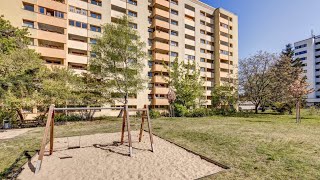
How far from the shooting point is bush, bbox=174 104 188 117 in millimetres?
27516

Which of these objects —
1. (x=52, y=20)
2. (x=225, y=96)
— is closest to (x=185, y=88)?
(x=225, y=96)

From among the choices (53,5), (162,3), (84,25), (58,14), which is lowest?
(84,25)

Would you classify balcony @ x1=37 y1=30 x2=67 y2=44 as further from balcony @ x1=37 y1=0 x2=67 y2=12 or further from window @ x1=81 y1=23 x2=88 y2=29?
window @ x1=81 y1=23 x2=88 y2=29

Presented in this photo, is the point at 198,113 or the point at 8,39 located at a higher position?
the point at 8,39

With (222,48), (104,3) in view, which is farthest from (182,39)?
(104,3)

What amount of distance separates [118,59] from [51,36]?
37.0 feet

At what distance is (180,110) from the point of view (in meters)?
27.7

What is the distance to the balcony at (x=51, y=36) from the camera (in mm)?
26219

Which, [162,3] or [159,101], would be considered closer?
[159,101]

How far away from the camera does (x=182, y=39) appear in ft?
143

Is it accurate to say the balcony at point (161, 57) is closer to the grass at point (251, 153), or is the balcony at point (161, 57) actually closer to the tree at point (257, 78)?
the tree at point (257, 78)

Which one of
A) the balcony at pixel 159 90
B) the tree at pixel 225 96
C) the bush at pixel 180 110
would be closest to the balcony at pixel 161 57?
the balcony at pixel 159 90

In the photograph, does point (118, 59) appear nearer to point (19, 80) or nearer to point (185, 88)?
point (185, 88)

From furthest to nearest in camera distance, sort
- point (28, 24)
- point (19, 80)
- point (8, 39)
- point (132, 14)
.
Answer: point (132, 14) < point (28, 24) < point (8, 39) < point (19, 80)
